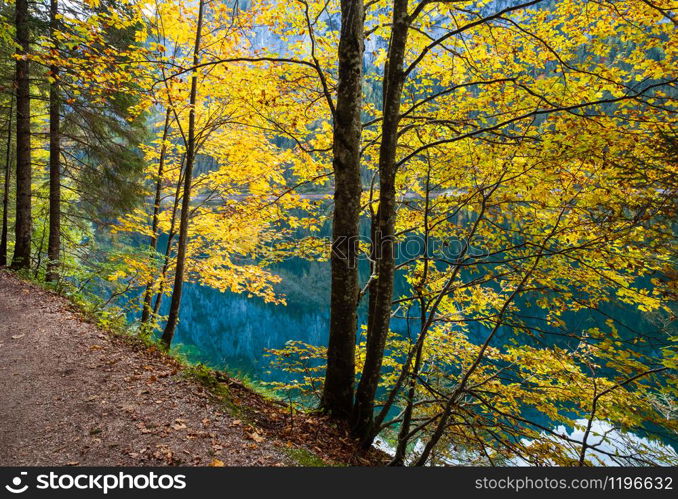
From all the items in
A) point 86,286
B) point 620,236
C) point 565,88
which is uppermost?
point 565,88

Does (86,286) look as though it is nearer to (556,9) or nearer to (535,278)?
(535,278)

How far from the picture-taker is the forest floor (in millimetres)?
3090

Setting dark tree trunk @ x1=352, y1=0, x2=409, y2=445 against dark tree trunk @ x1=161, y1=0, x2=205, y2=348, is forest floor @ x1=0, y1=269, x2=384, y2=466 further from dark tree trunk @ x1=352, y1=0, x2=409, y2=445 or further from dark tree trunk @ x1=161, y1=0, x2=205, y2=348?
dark tree trunk @ x1=161, y1=0, x2=205, y2=348

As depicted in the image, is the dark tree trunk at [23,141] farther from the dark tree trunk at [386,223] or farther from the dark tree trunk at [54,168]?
the dark tree trunk at [386,223]

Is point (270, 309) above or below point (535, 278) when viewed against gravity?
below

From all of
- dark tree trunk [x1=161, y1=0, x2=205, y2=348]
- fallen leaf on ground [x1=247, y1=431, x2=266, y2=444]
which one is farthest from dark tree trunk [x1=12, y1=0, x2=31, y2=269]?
fallen leaf on ground [x1=247, y1=431, x2=266, y2=444]

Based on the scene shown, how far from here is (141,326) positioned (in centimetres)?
770

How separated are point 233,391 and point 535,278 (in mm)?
4272

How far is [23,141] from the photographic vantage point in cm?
820

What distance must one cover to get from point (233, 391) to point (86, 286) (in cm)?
580
